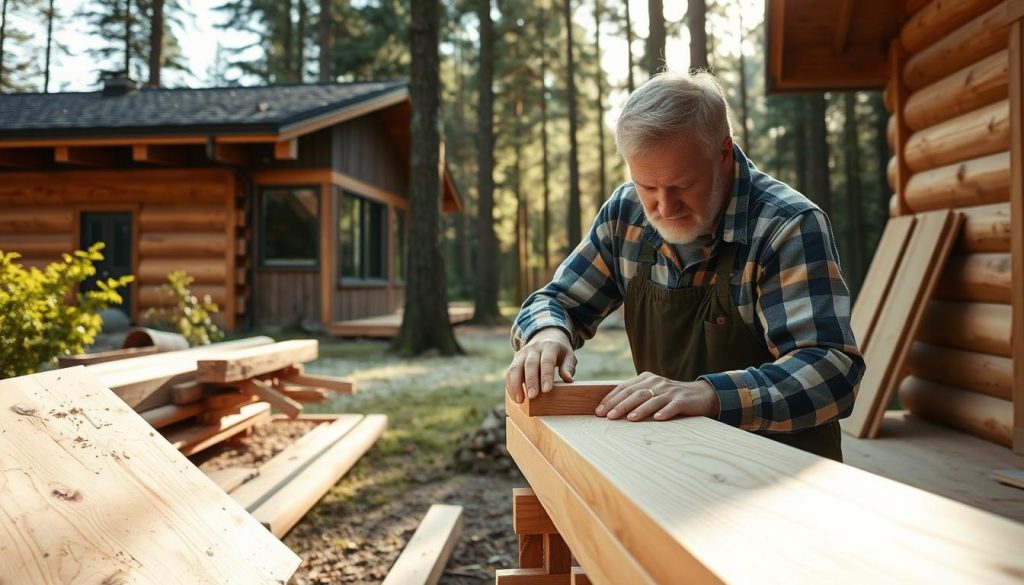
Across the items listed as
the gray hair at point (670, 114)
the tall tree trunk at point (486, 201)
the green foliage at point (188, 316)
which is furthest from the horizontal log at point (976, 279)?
the tall tree trunk at point (486, 201)

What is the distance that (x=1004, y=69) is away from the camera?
4148 millimetres

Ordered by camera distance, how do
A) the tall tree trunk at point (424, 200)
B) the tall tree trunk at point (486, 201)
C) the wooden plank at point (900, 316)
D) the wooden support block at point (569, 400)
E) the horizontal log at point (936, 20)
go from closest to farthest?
the wooden support block at point (569, 400) < the wooden plank at point (900, 316) < the horizontal log at point (936, 20) < the tall tree trunk at point (424, 200) < the tall tree trunk at point (486, 201)

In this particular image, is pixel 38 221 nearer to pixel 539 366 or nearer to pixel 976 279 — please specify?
pixel 539 366

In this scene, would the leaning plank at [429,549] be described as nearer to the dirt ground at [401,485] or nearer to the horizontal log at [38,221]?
the dirt ground at [401,485]

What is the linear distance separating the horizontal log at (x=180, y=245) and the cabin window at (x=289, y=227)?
0.83 m

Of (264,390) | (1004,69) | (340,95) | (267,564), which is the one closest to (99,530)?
(267,564)

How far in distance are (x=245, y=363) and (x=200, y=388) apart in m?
0.28

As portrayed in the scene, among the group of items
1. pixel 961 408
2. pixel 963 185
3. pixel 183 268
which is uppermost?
pixel 963 185

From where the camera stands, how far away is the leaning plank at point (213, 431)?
13.4 ft

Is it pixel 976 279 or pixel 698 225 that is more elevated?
pixel 698 225

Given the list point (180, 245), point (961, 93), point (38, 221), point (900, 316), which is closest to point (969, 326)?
point (900, 316)

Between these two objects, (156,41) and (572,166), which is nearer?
(156,41)

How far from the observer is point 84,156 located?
1178 cm

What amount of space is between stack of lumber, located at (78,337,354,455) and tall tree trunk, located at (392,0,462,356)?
5.35 m
